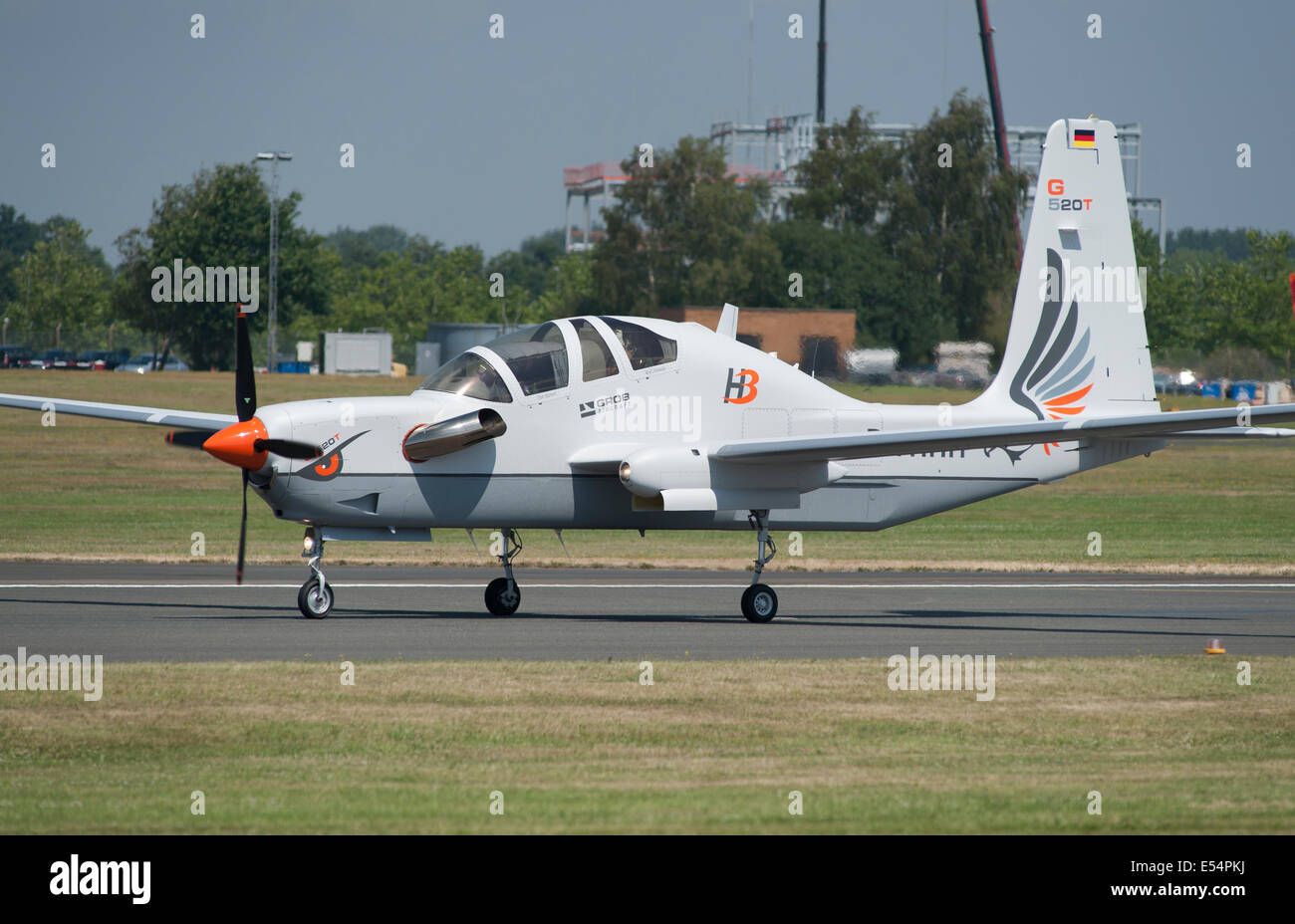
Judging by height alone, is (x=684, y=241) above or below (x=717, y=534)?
above

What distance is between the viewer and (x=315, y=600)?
16.7 metres

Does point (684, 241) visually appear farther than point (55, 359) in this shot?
No

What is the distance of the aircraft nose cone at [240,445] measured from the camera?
607 inches

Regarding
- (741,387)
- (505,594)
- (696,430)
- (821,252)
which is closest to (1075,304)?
(741,387)

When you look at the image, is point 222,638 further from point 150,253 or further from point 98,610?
point 150,253

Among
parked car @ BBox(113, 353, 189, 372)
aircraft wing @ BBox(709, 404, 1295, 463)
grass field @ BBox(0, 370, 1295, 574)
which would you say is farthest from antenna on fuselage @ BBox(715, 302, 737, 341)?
parked car @ BBox(113, 353, 189, 372)

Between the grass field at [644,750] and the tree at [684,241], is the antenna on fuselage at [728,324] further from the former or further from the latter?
the tree at [684,241]

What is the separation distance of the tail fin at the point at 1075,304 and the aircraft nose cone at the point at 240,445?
9.11 meters

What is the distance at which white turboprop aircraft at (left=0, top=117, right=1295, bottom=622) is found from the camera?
1623 centimetres

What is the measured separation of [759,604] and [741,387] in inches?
99.3

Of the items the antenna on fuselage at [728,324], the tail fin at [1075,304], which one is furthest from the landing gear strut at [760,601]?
the tail fin at [1075,304]

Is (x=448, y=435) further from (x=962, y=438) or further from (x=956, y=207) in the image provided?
(x=956, y=207)

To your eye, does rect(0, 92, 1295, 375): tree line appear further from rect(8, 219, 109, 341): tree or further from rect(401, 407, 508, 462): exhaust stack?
rect(401, 407, 508, 462): exhaust stack

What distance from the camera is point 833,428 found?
1808 cm
